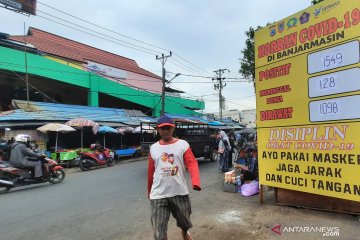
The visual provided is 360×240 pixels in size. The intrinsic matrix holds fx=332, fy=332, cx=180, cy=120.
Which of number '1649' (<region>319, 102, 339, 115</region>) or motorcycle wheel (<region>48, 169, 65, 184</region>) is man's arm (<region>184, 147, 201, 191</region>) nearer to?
number '1649' (<region>319, 102, 339, 115</region>)

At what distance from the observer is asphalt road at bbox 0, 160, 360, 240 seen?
5184 mm

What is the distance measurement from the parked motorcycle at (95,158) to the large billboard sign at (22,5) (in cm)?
1212

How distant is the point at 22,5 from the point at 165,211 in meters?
23.6

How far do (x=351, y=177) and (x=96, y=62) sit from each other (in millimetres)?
28147

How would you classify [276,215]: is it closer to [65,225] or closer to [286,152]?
[286,152]

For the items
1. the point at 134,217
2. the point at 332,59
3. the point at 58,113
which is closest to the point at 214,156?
the point at 58,113

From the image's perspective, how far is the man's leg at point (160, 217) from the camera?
379 centimetres

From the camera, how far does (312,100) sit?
5.78 m

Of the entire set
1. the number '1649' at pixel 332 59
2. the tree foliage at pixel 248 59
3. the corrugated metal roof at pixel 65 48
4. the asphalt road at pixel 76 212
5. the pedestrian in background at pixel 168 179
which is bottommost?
the asphalt road at pixel 76 212

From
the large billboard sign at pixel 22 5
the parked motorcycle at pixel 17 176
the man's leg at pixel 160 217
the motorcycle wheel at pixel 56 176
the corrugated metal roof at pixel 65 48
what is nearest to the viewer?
the man's leg at pixel 160 217

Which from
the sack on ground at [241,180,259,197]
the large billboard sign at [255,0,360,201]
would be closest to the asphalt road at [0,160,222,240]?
the sack on ground at [241,180,259,197]

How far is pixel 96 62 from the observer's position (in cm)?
3062

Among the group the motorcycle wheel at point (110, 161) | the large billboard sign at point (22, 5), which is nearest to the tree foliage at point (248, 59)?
the motorcycle wheel at point (110, 161)

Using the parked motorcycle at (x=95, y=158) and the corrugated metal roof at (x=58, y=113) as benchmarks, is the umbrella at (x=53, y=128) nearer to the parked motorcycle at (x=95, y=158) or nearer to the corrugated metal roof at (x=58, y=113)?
the corrugated metal roof at (x=58, y=113)
